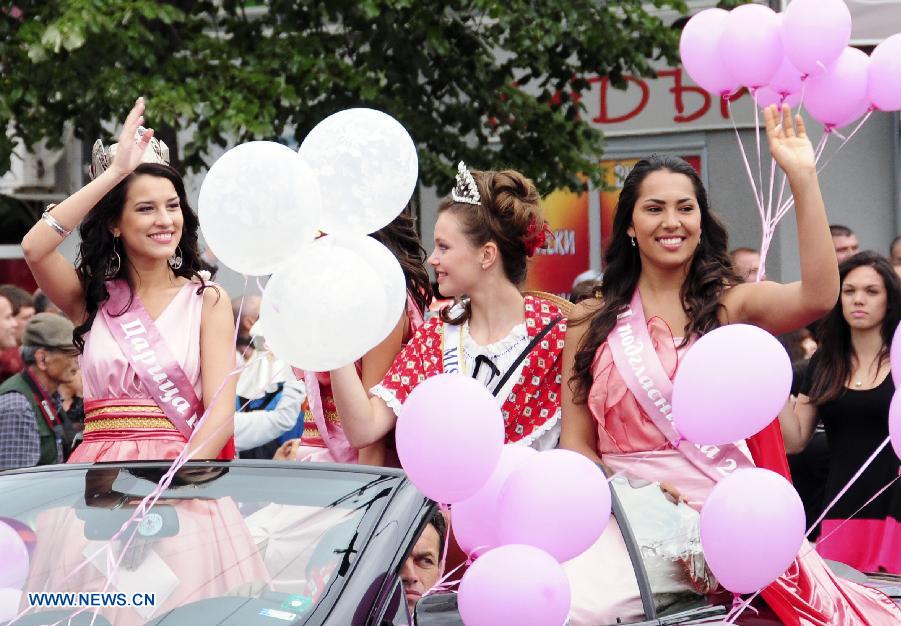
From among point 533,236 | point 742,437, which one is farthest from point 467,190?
point 742,437

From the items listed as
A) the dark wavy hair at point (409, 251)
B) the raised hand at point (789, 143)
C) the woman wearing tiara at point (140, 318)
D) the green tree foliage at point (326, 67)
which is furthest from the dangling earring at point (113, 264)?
the green tree foliage at point (326, 67)

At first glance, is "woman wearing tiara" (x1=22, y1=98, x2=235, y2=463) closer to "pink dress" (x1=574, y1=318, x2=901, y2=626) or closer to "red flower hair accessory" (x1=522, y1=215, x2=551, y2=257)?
"red flower hair accessory" (x1=522, y1=215, x2=551, y2=257)

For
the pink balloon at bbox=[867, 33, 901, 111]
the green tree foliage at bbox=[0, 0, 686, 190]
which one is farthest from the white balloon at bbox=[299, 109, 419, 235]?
the green tree foliage at bbox=[0, 0, 686, 190]

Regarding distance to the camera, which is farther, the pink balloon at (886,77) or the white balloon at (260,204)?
the pink balloon at (886,77)

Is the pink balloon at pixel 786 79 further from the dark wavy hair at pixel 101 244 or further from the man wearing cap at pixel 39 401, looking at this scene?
the man wearing cap at pixel 39 401

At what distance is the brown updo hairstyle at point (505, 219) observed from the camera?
4.91 m

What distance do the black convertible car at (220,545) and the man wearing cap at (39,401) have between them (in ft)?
10.5

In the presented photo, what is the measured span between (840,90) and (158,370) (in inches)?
104

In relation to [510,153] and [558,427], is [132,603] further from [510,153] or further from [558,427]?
[510,153]

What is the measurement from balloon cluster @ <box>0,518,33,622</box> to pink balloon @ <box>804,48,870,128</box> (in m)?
3.22

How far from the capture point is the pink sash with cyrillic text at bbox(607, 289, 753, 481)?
416 cm

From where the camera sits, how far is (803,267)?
4.07 meters

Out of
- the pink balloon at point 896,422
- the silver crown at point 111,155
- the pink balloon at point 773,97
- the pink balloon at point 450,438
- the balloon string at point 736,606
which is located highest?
the pink balloon at point 773,97

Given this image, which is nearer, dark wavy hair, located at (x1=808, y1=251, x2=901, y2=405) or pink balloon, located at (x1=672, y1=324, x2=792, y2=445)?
pink balloon, located at (x1=672, y1=324, x2=792, y2=445)
